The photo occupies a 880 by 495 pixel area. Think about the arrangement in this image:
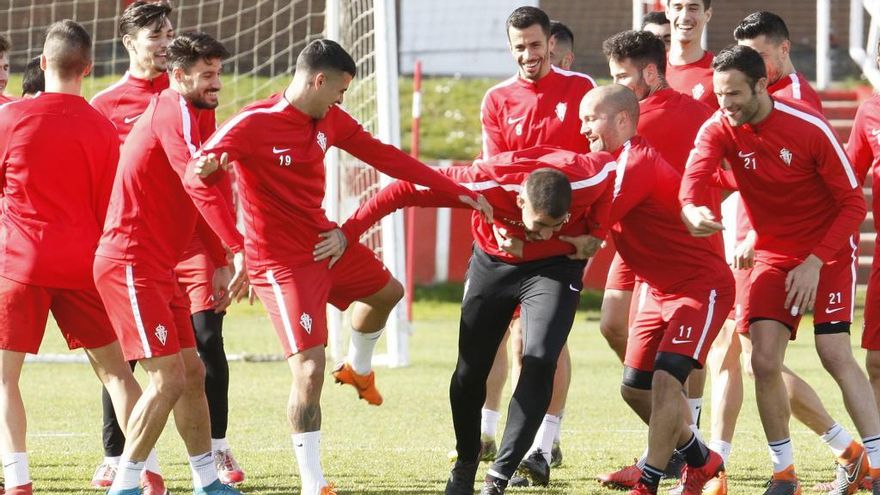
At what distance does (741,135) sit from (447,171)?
1487 mm

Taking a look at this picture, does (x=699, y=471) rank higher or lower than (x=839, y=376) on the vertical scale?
lower

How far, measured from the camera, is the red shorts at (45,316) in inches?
252

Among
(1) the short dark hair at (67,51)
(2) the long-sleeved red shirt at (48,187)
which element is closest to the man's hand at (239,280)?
(2) the long-sleeved red shirt at (48,187)

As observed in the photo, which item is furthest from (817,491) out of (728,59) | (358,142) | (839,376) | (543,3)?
(543,3)

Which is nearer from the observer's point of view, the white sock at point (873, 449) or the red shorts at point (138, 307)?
the red shorts at point (138, 307)

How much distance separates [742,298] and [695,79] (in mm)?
1851

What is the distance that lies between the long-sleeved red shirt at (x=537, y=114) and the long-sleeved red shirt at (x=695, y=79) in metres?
0.79

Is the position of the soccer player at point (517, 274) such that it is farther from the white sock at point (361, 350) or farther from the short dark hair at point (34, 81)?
the short dark hair at point (34, 81)

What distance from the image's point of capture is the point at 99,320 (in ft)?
21.7

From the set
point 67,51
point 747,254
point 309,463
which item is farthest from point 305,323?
point 747,254

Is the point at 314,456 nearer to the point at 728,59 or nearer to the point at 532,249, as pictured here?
the point at 532,249

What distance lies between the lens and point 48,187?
6.43 meters

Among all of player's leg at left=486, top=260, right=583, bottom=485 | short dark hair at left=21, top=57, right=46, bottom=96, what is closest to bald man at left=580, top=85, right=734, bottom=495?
player's leg at left=486, top=260, right=583, bottom=485

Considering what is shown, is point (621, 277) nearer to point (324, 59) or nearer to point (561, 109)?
point (561, 109)
